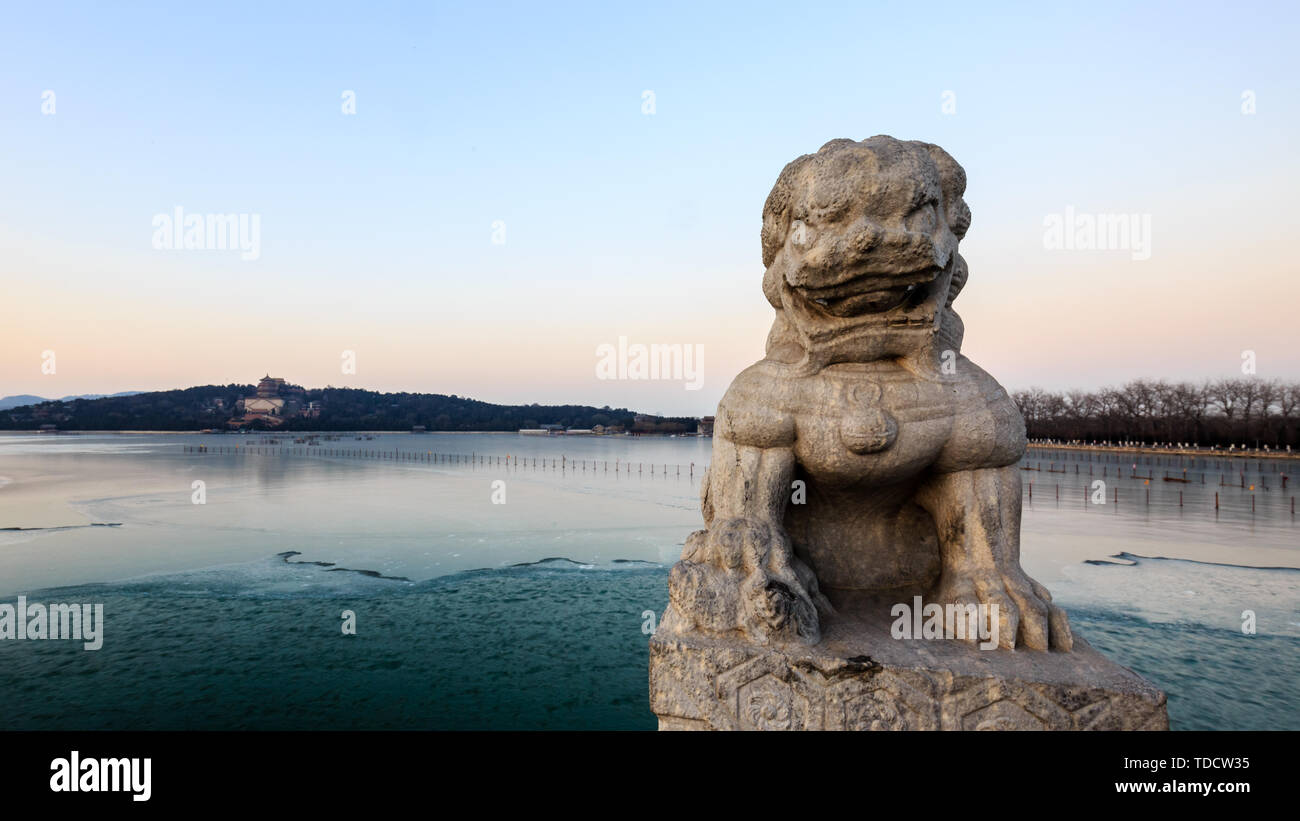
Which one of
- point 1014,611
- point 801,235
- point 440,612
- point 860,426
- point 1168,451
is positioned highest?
point 801,235

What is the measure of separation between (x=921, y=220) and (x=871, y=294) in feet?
1.24

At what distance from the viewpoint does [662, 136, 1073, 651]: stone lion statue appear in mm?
2678

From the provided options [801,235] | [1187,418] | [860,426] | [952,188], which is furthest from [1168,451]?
[801,235]

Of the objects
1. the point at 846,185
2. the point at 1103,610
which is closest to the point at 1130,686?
the point at 846,185

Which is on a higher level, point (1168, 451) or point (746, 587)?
point (746, 587)

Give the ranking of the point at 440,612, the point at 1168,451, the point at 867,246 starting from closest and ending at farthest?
the point at 867,246 < the point at 440,612 < the point at 1168,451

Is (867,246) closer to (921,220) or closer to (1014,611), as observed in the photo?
(921,220)

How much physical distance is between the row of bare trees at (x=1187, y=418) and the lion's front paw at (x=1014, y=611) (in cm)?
6499

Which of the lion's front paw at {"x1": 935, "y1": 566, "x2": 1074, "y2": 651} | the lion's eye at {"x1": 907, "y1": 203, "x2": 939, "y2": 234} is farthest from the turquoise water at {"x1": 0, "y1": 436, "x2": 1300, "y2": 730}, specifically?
the lion's eye at {"x1": 907, "y1": 203, "x2": 939, "y2": 234}

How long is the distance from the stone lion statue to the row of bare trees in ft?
213

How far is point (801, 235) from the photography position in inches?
113

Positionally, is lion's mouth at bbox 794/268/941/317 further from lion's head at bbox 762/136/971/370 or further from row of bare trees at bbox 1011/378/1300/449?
row of bare trees at bbox 1011/378/1300/449

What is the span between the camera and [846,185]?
107 inches

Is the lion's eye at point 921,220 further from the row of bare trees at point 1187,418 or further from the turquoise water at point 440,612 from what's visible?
the row of bare trees at point 1187,418
